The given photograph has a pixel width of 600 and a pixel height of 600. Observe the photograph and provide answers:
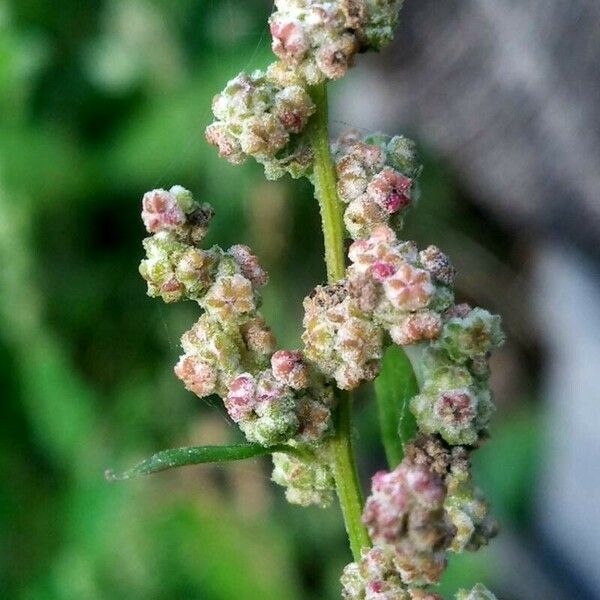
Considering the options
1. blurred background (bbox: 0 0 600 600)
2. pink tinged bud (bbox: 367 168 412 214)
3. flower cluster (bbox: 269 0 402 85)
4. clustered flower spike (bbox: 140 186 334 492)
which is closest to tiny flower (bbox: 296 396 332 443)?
clustered flower spike (bbox: 140 186 334 492)

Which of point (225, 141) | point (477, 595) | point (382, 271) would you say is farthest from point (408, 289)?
point (477, 595)

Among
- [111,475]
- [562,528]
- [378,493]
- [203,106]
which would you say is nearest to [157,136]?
[203,106]

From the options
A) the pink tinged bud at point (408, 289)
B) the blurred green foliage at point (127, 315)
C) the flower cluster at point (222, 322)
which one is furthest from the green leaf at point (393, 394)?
the blurred green foliage at point (127, 315)

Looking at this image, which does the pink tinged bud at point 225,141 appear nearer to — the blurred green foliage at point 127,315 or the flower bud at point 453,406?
the flower bud at point 453,406

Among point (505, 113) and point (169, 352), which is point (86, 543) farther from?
point (505, 113)

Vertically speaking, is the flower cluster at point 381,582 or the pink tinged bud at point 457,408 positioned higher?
the pink tinged bud at point 457,408
